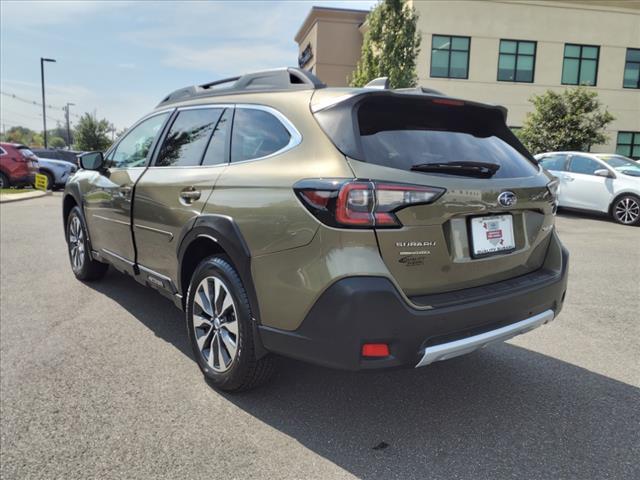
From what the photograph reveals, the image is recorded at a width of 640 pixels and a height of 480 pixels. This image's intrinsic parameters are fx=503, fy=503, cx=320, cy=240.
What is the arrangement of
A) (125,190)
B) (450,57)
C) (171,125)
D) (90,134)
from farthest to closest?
(90,134), (450,57), (125,190), (171,125)

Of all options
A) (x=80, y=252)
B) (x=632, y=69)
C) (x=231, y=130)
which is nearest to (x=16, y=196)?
(x=80, y=252)

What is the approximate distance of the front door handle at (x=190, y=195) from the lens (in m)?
3.18

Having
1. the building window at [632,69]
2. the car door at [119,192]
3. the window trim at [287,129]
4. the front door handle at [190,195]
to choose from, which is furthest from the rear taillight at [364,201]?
the building window at [632,69]

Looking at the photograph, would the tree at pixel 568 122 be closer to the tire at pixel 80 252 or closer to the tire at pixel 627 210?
the tire at pixel 627 210

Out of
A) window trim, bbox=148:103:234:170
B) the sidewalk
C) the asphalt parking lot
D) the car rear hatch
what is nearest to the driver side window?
window trim, bbox=148:103:234:170

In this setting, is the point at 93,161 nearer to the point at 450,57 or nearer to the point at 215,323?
the point at 215,323

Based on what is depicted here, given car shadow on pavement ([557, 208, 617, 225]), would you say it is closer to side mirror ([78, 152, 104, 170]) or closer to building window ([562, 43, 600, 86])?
side mirror ([78, 152, 104, 170])

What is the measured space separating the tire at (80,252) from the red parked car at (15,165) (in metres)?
13.4

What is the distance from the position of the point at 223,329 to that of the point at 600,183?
10786 millimetres

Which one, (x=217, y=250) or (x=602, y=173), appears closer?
(x=217, y=250)

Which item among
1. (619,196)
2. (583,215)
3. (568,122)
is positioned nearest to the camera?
(619,196)

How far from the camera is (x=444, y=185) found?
2.42 metres

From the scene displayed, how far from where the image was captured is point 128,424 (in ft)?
9.05

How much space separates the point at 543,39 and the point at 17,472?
28.5 metres
